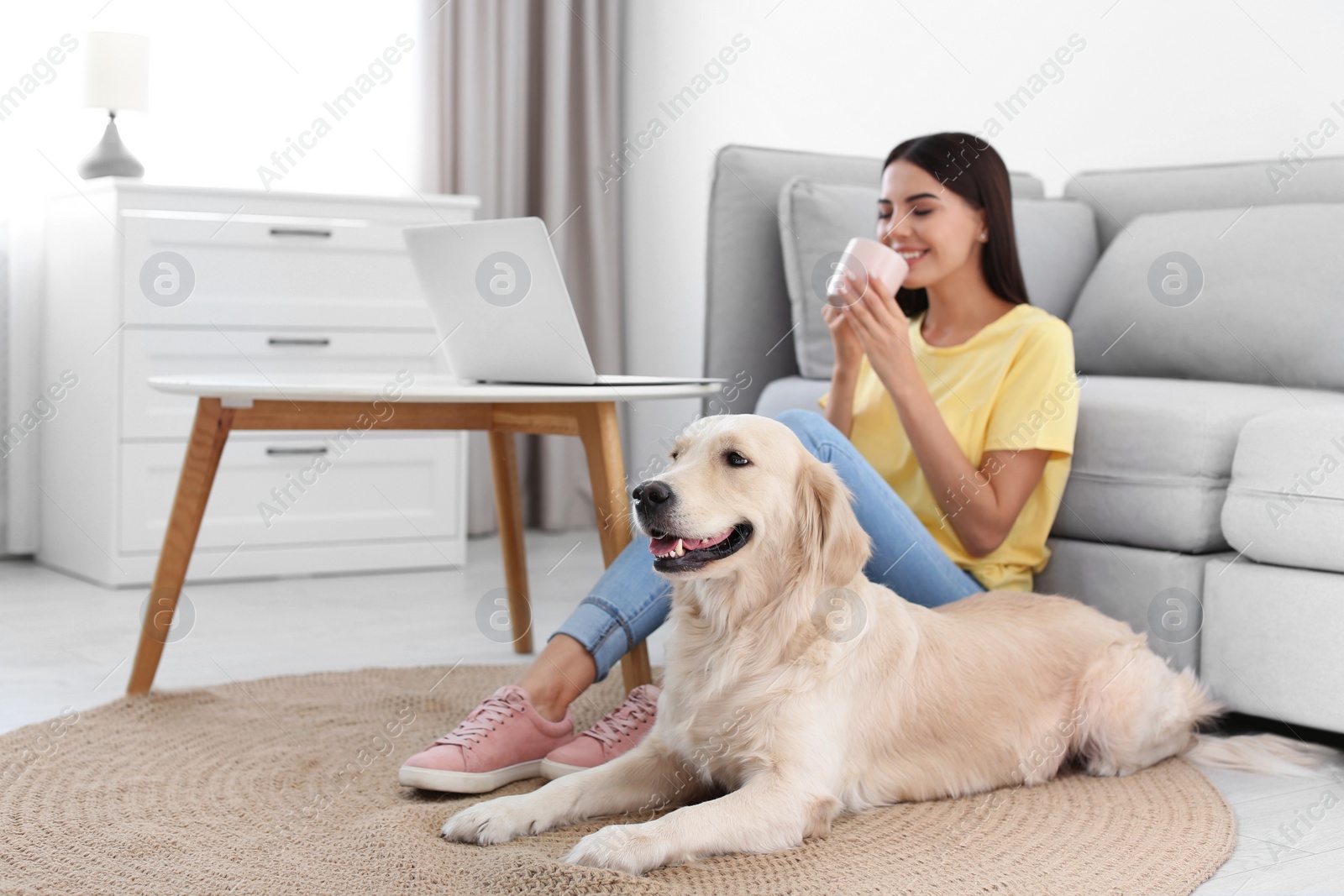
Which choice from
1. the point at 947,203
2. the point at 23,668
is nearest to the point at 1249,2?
the point at 947,203

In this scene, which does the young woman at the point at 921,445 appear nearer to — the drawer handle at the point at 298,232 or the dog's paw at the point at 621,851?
the dog's paw at the point at 621,851

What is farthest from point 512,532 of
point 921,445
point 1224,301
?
point 1224,301

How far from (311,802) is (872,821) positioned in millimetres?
700

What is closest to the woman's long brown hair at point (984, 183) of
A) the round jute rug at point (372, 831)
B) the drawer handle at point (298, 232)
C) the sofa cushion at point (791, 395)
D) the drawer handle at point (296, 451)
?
the sofa cushion at point (791, 395)

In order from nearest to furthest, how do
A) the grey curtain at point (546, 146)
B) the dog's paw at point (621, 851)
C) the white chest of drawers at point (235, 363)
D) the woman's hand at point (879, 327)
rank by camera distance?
the dog's paw at point (621, 851), the woman's hand at point (879, 327), the white chest of drawers at point (235, 363), the grey curtain at point (546, 146)

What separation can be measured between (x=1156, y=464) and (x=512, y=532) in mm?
1188

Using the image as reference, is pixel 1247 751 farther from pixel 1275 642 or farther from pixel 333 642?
pixel 333 642

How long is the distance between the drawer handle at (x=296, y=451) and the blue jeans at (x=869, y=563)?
1.79 m

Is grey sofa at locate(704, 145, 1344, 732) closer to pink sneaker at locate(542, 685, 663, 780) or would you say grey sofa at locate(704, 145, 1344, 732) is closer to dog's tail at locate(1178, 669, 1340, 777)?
dog's tail at locate(1178, 669, 1340, 777)

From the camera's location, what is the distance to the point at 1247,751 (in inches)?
71.8

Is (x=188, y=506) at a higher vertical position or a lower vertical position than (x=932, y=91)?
lower

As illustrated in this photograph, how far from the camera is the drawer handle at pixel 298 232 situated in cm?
328

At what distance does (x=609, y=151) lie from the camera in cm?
443

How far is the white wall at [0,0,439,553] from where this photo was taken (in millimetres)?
3459
